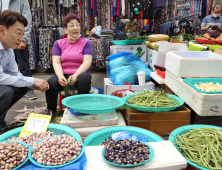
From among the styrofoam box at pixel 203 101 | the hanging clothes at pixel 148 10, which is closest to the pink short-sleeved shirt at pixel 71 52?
the styrofoam box at pixel 203 101

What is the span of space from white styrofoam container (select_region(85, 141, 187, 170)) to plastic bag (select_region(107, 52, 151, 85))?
1650 millimetres

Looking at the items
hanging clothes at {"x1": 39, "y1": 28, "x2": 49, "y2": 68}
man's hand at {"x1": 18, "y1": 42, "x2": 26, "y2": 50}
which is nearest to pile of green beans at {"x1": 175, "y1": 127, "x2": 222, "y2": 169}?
man's hand at {"x1": 18, "y1": 42, "x2": 26, "y2": 50}

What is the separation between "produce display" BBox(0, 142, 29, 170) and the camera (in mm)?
878

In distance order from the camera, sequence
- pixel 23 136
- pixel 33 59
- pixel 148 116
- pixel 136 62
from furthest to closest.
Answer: pixel 33 59, pixel 136 62, pixel 148 116, pixel 23 136

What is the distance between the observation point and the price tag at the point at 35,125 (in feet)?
4.34

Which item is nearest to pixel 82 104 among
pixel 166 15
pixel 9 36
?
pixel 9 36

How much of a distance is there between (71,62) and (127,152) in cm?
164

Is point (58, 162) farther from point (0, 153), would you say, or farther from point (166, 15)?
point (166, 15)

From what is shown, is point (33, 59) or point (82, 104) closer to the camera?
point (82, 104)

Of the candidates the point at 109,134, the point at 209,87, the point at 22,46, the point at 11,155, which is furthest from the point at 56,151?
the point at 22,46

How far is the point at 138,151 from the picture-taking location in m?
1.00

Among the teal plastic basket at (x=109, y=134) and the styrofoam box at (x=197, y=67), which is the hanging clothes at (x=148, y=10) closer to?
the styrofoam box at (x=197, y=67)

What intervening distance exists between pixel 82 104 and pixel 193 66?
108cm

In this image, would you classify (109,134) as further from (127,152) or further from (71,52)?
(71,52)
